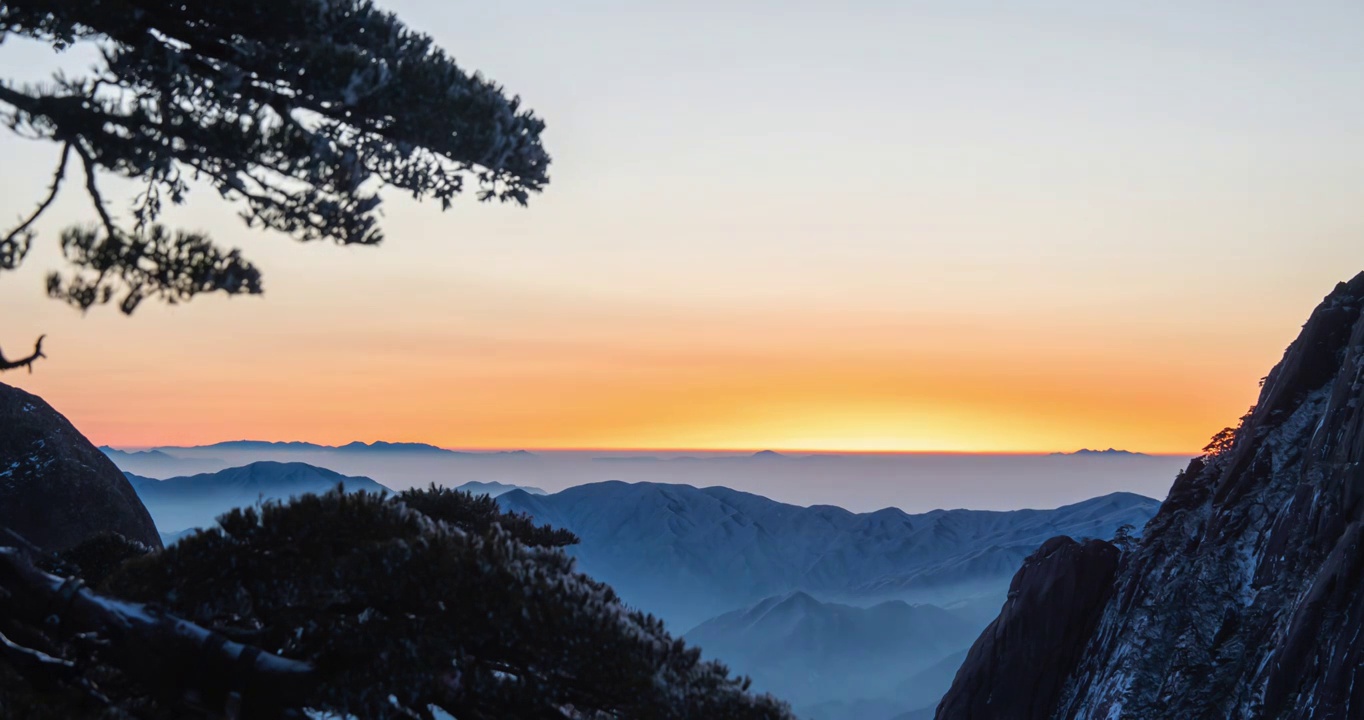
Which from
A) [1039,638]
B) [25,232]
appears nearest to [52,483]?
[25,232]

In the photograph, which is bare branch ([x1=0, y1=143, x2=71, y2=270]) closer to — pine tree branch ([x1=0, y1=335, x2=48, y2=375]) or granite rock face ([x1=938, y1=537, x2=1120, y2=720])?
pine tree branch ([x1=0, y1=335, x2=48, y2=375])

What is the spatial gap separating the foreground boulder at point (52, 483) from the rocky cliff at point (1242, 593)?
28333 mm

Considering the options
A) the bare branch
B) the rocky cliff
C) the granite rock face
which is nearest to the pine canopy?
the bare branch

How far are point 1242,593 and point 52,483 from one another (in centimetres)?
3583

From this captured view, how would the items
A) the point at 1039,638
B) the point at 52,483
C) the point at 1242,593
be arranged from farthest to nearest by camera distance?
the point at 52,483 < the point at 1039,638 < the point at 1242,593

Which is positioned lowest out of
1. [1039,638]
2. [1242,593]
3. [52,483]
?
[1039,638]

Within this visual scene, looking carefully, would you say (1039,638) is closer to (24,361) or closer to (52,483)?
(24,361)

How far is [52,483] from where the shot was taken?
31.2 meters

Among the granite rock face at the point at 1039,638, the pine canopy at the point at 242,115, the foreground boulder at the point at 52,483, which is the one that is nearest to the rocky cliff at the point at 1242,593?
the granite rock face at the point at 1039,638

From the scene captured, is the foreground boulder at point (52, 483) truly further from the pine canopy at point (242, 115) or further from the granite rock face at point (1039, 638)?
the granite rock face at point (1039, 638)

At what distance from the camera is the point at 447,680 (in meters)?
8.62

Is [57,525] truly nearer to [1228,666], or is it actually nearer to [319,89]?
[319,89]

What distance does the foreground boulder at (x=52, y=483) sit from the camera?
98.9 ft

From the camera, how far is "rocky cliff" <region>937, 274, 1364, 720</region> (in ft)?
68.9
